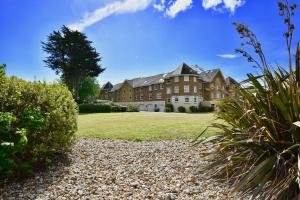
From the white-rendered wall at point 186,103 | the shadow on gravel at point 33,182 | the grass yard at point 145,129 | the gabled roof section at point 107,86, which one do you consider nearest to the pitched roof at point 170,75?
the white-rendered wall at point 186,103

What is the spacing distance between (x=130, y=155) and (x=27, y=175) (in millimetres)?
2493

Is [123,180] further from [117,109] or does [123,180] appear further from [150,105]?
[150,105]

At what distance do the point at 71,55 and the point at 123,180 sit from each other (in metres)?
44.6

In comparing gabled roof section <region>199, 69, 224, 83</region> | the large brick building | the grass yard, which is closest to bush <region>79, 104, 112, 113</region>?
the large brick building

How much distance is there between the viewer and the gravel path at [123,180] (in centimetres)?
405

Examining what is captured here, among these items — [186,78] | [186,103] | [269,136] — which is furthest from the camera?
[186,103]

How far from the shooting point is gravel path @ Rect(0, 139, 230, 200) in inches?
159

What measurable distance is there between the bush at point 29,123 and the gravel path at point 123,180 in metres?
0.41

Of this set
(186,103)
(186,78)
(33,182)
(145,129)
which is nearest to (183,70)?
(186,78)

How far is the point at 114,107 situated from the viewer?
42.0m

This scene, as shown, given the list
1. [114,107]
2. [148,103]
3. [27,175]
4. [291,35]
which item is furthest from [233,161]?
[148,103]

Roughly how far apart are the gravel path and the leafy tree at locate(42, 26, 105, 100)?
137 ft

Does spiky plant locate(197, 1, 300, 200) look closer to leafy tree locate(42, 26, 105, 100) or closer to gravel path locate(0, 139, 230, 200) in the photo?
gravel path locate(0, 139, 230, 200)

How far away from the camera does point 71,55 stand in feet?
151
